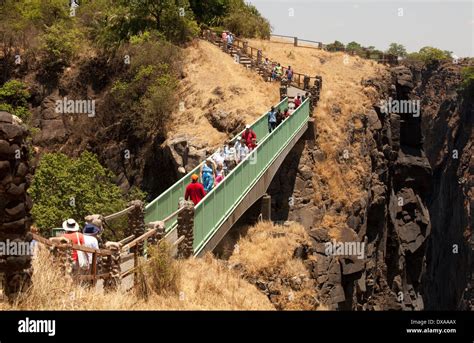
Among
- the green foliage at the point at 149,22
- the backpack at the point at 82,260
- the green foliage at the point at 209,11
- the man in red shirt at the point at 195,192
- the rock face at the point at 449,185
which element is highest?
the green foliage at the point at 209,11

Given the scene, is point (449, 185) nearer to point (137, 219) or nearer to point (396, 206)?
point (396, 206)

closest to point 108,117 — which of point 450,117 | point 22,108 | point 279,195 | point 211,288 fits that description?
point 22,108

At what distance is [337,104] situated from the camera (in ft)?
120

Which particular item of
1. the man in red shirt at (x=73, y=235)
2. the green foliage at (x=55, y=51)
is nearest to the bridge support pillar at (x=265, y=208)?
the man in red shirt at (x=73, y=235)

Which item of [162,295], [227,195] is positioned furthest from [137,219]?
[162,295]

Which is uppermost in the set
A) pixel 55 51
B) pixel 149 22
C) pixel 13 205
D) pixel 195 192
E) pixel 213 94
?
pixel 149 22

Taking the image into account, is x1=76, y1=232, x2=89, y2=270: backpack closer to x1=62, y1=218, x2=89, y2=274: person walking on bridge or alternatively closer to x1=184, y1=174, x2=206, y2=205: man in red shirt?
x1=62, y1=218, x2=89, y2=274: person walking on bridge

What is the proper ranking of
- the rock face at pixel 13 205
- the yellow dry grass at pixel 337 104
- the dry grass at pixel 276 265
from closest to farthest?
the rock face at pixel 13 205, the dry grass at pixel 276 265, the yellow dry grass at pixel 337 104

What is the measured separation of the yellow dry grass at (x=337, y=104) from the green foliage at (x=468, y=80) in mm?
36034

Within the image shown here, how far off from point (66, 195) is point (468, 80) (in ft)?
211

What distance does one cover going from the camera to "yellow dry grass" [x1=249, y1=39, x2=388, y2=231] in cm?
3281

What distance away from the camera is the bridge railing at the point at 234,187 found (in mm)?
15641

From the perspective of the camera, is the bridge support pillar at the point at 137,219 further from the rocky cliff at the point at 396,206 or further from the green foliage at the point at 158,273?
the rocky cliff at the point at 396,206

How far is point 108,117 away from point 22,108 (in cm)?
466
